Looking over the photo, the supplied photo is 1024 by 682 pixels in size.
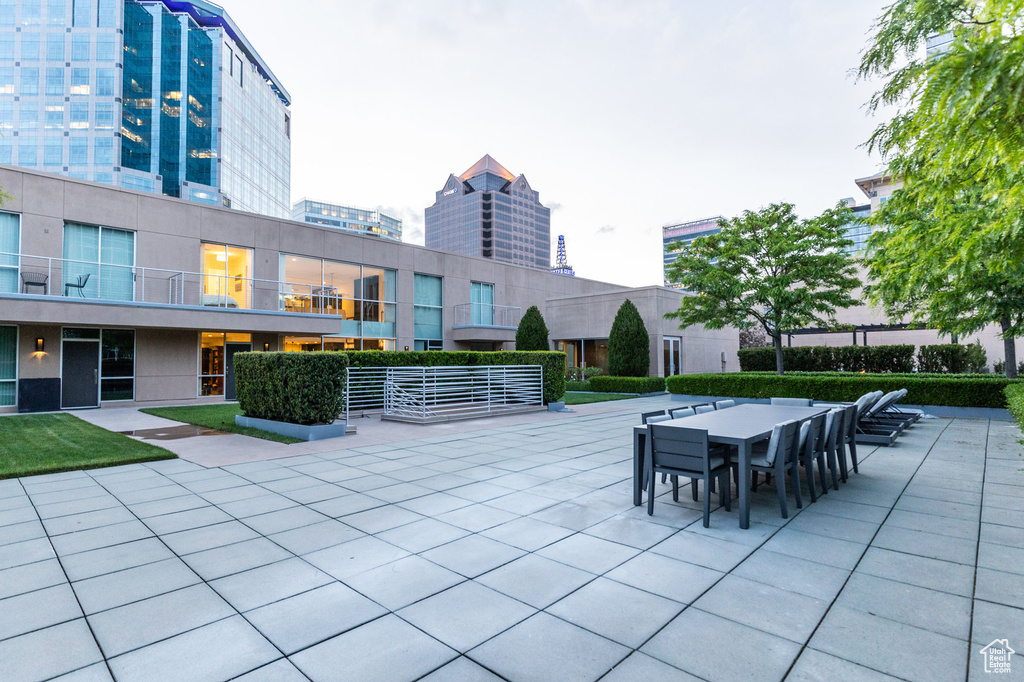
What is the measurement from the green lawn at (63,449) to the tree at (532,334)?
16058 mm

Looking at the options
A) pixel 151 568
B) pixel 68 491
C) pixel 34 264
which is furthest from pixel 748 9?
pixel 34 264

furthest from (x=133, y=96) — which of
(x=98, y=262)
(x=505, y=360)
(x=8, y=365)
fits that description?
(x=505, y=360)

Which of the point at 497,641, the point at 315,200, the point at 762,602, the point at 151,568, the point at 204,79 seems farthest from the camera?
the point at 315,200

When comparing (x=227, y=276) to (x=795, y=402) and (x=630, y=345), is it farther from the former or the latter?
(x=795, y=402)

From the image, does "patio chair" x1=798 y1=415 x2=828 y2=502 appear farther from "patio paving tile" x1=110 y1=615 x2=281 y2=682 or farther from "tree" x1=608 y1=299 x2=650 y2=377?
"tree" x1=608 y1=299 x2=650 y2=377

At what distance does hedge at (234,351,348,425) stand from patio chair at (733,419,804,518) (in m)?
7.73

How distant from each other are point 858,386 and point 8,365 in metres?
24.5

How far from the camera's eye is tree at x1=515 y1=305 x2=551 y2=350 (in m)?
23.3

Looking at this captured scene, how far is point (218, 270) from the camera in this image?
18.1 m

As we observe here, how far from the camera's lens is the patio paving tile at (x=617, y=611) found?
2.70 meters

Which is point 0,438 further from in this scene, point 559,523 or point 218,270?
point 559,523

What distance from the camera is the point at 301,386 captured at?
9664 millimetres

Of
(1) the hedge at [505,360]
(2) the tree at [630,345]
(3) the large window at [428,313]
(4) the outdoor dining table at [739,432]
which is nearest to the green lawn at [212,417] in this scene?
(1) the hedge at [505,360]

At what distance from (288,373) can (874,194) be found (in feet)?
145
